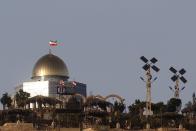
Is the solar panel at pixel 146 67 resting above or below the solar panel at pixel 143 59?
below

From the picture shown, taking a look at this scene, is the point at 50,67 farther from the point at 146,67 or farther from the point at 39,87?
the point at 146,67

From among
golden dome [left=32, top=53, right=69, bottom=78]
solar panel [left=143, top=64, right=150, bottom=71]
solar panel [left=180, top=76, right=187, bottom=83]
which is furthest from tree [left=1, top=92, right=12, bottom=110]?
solar panel [left=180, top=76, right=187, bottom=83]

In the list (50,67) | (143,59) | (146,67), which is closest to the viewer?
(146,67)

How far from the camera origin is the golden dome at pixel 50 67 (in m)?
121

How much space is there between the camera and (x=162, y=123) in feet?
286

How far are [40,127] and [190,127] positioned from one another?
65.0 feet

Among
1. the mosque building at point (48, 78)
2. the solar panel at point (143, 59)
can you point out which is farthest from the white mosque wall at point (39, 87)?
the solar panel at point (143, 59)

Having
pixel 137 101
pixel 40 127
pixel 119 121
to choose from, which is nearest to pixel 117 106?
pixel 137 101

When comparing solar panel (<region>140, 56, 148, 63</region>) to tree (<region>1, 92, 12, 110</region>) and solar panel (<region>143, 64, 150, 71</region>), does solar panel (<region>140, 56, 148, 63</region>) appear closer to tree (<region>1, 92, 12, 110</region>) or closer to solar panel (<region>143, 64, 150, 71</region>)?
solar panel (<region>143, 64, 150, 71</region>)

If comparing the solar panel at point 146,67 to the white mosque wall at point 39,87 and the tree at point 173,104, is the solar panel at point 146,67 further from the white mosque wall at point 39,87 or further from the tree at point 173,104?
the white mosque wall at point 39,87

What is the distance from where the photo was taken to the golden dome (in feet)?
398

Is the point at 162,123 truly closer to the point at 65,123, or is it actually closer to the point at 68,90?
the point at 65,123

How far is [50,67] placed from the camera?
12144 centimetres

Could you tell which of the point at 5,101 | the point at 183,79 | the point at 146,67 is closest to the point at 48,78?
the point at 5,101
